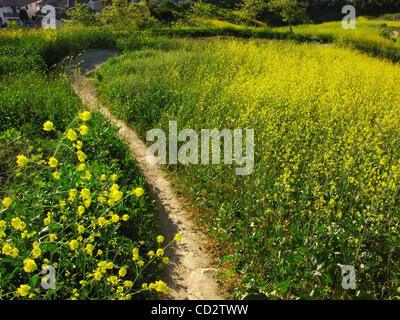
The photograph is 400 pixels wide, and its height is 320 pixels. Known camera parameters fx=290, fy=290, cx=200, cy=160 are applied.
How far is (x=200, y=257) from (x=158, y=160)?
116 inches

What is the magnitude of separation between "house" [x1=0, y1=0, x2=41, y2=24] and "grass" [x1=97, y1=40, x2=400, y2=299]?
210 ft

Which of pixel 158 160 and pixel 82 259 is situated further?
pixel 158 160

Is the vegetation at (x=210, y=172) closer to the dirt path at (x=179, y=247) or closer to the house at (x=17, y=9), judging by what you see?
the dirt path at (x=179, y=247)

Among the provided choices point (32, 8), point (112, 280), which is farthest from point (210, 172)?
point (32, 8)

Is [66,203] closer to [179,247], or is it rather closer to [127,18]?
[179,247]

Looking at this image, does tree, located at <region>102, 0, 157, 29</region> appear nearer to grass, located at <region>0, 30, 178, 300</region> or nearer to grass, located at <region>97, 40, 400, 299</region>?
grass, located at <region>97, 40, 400, 299</region>

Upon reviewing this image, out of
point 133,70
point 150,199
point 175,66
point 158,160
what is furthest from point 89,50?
point 150,199

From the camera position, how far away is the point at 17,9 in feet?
202

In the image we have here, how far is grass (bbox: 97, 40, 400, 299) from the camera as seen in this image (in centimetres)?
348

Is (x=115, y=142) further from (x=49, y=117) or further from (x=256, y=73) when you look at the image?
(x=256, y=73)

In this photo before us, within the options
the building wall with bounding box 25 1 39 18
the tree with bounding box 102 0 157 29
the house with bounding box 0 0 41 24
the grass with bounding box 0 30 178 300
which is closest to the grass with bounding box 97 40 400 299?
the grass with bounding box 0 30 178 300

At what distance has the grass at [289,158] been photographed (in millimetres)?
3479

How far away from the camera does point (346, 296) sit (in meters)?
3.45

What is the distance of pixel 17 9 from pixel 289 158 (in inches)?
2998
